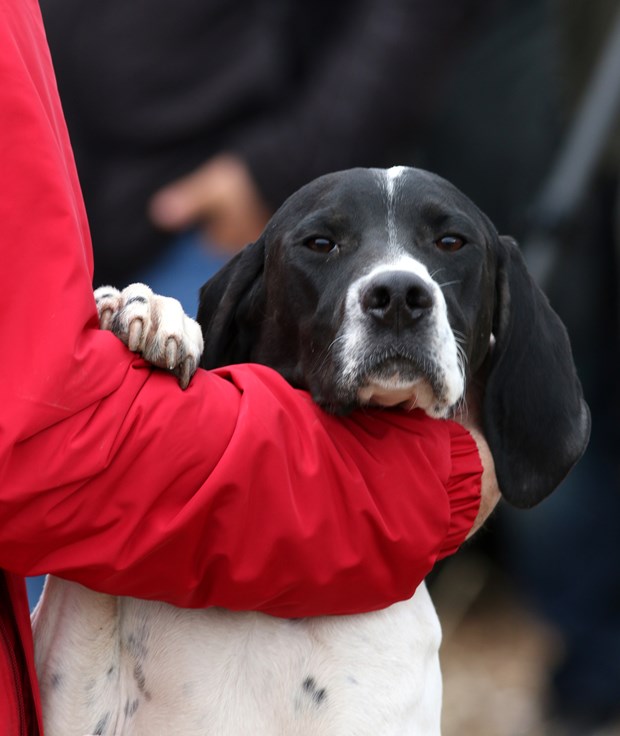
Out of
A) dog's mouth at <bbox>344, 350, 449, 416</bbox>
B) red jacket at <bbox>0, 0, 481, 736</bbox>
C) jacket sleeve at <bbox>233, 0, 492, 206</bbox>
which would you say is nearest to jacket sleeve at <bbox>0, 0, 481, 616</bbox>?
red jacket at <bbox>0, 0, 481, 736</bbox>

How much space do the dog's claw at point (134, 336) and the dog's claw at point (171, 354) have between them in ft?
0.17

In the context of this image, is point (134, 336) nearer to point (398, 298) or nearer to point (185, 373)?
point (185, 373)

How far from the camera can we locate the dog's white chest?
8.87 feet

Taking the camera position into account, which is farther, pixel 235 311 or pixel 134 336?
pixel 235 311

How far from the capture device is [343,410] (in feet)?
8.99

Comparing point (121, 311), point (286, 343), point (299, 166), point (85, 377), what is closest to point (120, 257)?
point (299, 166)

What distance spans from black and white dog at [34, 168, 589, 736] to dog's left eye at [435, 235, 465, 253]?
1 cm

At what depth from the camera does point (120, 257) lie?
183 inches

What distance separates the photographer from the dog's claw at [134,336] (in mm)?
2457

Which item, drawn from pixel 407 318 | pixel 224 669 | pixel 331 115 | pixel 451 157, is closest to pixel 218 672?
pixel 224 669

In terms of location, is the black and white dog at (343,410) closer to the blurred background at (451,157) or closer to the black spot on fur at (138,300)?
the black spot on fur at (138,300)

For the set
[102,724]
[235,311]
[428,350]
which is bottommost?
[102,724]

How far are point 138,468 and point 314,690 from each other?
0.70m

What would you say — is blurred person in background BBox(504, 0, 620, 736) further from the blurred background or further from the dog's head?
the dog's head
